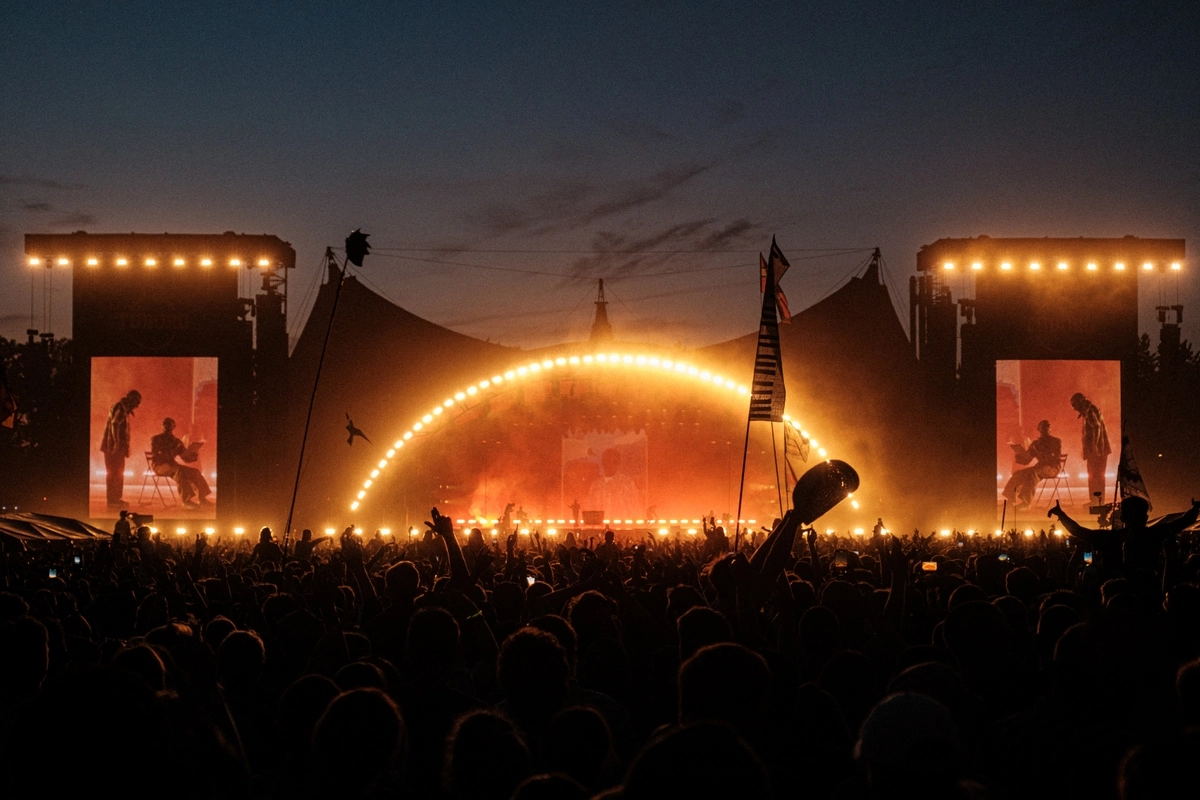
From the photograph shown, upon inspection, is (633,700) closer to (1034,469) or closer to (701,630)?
(701,630)

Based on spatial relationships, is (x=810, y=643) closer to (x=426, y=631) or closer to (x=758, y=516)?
(x=426, y=631)

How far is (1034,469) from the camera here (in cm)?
3859

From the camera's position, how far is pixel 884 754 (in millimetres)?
2424

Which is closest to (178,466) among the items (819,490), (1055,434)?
(1055,434)

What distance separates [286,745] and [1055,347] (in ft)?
127

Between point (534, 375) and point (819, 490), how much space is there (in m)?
33.7

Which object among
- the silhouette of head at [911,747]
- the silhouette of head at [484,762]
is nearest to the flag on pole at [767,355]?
the silhouette of head at [484,762]

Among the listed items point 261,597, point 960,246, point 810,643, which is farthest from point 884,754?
point 960,246

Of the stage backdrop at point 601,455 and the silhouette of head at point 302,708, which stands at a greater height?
the stage backdrop at point 601,455

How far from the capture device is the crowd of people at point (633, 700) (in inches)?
91.8

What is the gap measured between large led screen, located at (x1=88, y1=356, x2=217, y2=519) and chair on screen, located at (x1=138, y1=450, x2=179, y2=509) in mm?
33

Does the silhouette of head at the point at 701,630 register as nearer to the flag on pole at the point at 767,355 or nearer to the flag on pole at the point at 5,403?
the flag on pole at the point at 767,355

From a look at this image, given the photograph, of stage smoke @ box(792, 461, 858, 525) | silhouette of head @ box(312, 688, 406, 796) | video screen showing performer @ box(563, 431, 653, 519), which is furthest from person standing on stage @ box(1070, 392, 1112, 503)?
silhouette of head @ box(312, 688, 406, 796)

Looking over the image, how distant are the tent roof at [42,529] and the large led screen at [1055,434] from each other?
28.1m
